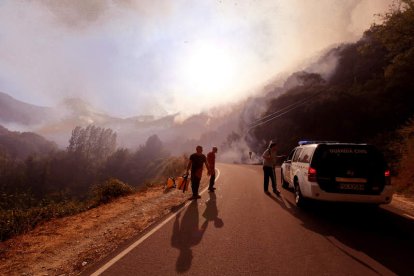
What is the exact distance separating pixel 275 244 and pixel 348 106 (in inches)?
2021

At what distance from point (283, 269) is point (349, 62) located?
74.0 m

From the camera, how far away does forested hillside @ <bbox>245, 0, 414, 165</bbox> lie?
46906mm

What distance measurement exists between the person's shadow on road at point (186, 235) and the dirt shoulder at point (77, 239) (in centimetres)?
82

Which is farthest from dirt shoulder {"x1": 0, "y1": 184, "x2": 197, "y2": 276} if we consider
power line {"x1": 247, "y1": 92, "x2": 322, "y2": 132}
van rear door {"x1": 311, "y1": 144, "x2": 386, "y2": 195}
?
power line {"x1": 247, "y1": 92, "x2": 322, "y2": 132}

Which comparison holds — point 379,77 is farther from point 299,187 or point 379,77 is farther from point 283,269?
point 283,269

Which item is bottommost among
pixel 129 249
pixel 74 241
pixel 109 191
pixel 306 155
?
pixel 74 241

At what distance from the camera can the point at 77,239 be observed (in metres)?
7.69

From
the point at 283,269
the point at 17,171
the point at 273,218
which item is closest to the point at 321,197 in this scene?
the point at 273,218

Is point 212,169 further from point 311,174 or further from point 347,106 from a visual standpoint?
point 347,106

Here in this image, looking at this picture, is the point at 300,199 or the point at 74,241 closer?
the point at 74,241

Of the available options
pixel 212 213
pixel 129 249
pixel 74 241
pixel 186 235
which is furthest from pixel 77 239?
pixel 212 213

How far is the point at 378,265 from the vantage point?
526cm

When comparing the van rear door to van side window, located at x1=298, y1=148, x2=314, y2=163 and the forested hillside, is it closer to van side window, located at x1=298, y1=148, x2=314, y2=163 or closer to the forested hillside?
van side window, located at x1=298, y1=148, x2=314, y2=163

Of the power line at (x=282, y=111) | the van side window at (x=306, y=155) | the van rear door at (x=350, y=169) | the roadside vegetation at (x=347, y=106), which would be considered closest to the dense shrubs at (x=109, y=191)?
the van side window at (x=306, y=155)
